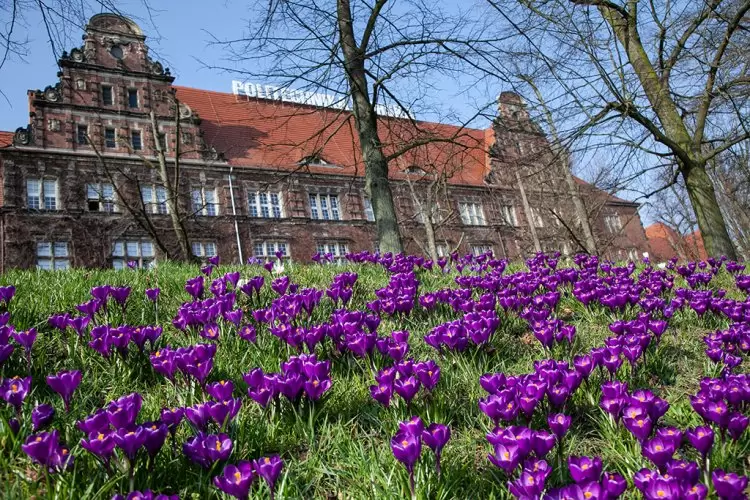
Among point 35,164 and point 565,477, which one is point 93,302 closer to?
point 565,477

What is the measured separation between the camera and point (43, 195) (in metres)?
22.5

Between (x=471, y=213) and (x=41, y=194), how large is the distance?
24667 mm

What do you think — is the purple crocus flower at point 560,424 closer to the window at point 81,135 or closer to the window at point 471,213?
the window at point 81,135

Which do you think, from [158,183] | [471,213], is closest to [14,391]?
[158,183]

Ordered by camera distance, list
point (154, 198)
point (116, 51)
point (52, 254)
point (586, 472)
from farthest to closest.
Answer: point (116, 51), point (154, 198), point (52, 254), point (586, 472)

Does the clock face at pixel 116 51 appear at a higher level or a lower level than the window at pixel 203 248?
higher

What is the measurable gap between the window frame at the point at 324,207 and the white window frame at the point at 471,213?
9042mm

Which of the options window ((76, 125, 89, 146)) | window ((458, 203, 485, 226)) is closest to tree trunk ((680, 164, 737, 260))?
window ((76, 125, 89, 146))

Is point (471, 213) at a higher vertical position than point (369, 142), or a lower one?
higher

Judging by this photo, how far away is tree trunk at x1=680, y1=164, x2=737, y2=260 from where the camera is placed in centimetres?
920

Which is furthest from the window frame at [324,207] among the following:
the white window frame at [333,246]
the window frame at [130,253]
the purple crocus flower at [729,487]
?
the purple crocus flower at [729,487]

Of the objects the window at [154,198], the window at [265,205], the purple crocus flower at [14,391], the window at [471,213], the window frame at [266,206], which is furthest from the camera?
the window at [471,213]

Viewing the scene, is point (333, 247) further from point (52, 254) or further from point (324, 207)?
point (52, 254)

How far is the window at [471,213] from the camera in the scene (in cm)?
3509
